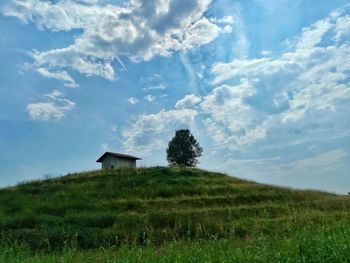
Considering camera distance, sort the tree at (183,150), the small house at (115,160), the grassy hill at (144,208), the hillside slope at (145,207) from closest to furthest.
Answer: the grassy hill at (144,208)
the hillside slope at (145,207)
the small house at (115,160)
the tree at (183,150)

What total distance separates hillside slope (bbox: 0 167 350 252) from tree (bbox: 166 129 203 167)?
2753cm

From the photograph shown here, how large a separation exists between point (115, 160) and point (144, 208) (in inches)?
1255

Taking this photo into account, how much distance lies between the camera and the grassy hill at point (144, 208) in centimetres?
2006

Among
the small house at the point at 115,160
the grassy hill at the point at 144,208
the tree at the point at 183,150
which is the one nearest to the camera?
the grassy hill at the point at 144,208

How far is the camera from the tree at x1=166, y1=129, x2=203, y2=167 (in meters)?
75.0

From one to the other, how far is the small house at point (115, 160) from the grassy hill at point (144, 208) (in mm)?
13161

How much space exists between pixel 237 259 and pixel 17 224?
2198cm

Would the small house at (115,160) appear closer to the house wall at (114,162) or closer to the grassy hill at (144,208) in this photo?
the house wall at (114,162)

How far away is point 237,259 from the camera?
6.09m

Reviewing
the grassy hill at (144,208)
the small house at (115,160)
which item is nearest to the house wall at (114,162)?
the small house at (115,160)

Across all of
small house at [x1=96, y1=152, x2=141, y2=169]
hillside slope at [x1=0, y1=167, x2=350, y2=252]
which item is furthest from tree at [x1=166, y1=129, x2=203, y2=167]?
hillside slope at [x1=0, y1=167, x2=350, y2=252]

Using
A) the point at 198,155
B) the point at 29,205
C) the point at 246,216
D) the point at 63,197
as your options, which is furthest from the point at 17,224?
the point at 198,155

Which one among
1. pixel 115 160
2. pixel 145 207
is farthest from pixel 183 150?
pixel 145 207

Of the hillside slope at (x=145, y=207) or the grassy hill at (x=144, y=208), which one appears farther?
the hillside slope at (x=145, y=207)
